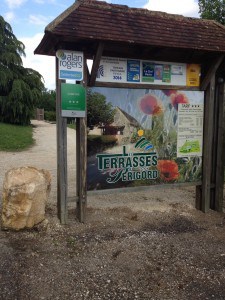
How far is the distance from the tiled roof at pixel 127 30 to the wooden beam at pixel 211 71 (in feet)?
0.76

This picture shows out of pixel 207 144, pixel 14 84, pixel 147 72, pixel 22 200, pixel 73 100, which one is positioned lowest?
pixel 22 200

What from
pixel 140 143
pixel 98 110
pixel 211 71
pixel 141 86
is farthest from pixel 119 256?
pixel 211 71

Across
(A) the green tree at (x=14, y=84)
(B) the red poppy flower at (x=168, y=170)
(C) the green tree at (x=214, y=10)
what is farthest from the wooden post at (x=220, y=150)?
(A) the green tree at (x=14, y=84)

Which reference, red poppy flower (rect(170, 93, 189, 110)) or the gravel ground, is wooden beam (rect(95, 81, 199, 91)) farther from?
the gravel ground

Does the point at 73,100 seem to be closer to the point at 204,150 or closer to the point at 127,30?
the point at 127,30

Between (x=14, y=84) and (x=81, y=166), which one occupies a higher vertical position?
(x=14, y=84)

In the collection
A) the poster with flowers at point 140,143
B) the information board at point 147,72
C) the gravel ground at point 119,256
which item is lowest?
the gravel ground at point 119,256

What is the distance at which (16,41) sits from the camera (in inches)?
1106

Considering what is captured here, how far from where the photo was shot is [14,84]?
2645cm

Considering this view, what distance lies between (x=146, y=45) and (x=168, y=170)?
2110 millimetres

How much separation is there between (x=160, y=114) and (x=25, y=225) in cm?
273

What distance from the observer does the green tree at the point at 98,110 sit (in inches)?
192

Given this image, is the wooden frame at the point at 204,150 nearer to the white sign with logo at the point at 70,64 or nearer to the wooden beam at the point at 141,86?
the wooden beam at the point at 141,86

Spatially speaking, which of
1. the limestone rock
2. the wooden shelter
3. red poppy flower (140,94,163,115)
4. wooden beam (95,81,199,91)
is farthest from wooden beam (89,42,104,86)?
the limestone rock
